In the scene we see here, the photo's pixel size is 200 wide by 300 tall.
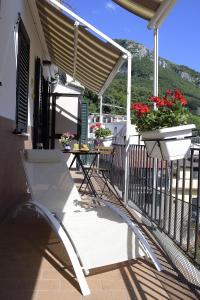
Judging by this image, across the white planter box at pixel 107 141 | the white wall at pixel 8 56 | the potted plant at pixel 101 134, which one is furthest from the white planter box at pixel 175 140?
the white planter box at pixel 107 141

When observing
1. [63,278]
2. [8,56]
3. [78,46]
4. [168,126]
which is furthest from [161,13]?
[63,278]

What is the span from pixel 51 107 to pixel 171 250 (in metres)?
8.38

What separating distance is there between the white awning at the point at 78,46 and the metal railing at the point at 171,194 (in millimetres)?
1744

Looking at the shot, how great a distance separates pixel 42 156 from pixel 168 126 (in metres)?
2.15

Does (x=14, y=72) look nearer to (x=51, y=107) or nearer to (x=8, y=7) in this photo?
(x=8, y=7)

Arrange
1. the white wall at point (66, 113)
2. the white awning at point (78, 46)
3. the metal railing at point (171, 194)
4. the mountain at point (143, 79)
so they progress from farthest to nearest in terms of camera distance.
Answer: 1. the mountain at point (143, 79)
2. the white wall at point (66, 113)
3. the white awning at point (78, 46)
4. the metal railing at point (171, 194)

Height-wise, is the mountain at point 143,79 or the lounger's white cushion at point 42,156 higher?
the mountain at point 143,79

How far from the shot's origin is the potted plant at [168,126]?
370cm

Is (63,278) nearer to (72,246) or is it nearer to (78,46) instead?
(72,246)

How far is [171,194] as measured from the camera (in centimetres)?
429

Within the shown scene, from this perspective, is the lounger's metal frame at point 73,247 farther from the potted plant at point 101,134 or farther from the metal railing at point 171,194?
the potted plant at point 101,134

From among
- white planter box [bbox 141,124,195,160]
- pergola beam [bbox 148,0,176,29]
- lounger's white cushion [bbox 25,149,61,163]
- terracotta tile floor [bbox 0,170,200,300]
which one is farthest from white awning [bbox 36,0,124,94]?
terracotta tile floor [bbox 0,170,200,300]

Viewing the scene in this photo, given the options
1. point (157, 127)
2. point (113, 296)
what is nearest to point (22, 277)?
point (113, 296)

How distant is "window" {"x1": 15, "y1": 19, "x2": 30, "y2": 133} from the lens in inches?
231
